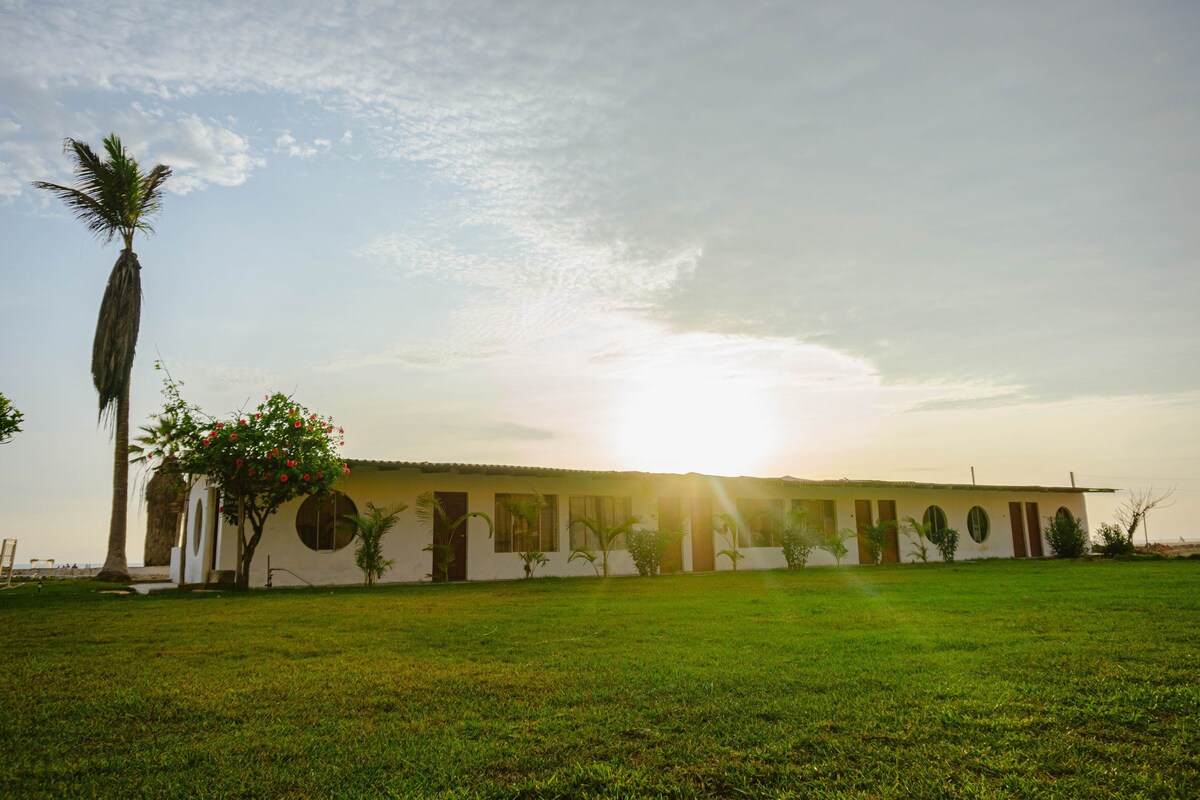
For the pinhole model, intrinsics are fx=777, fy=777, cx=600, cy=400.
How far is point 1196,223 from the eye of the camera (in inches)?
505

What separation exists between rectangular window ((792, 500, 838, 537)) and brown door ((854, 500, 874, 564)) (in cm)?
89

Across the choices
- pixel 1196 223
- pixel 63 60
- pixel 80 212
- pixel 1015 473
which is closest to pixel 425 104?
pixel 63 60

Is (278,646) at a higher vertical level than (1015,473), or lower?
lower

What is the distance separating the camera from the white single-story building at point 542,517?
53.3 ft

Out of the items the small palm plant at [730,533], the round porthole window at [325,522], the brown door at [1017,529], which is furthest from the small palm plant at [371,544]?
the brown door at [1017,529]

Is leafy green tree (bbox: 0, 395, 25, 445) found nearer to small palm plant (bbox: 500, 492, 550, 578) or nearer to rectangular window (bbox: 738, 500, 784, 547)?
small palm plant (bbox: 500, 492, 550, 578)

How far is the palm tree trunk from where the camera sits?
20047 mm

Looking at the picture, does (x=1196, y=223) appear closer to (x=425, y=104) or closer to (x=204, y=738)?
(x=425, y=104)

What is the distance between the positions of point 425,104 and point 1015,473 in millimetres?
28736

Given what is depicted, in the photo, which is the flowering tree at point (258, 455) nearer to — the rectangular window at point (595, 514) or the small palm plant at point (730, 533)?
the rectangular window at point (595, 514)

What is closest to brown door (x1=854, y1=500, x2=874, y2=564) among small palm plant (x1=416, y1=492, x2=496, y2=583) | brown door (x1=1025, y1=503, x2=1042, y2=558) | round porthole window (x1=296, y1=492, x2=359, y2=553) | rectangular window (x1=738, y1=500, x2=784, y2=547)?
rectangular window (x1=738, y1=500, x2=784, y2=547)

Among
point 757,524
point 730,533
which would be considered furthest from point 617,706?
point 757,524

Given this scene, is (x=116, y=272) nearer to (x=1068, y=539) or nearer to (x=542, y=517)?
(x=542, y=517)

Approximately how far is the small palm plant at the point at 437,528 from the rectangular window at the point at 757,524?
26.3ft
